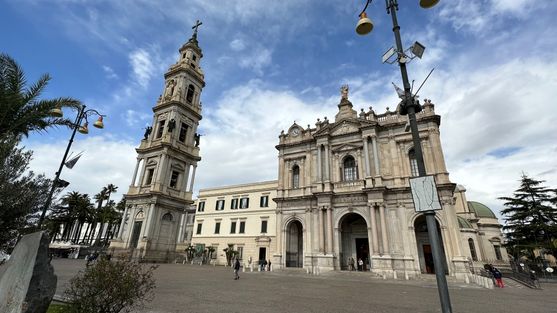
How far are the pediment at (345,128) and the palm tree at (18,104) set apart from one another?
74.4 feet

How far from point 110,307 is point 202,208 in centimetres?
3789

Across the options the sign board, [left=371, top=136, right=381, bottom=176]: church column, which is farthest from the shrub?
[left=371, top=136, right=381, bottom=176]: church column

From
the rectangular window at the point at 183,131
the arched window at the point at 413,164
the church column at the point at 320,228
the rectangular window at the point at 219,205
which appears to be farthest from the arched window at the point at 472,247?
the rectangular window at the point at 183,131

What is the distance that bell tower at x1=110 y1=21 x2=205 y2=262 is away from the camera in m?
27.2

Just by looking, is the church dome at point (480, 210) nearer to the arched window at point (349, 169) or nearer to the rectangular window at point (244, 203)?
the arched window at point (349, 169)

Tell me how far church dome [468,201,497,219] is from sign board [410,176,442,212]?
45.4 metres

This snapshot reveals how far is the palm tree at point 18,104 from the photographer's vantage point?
9.11m

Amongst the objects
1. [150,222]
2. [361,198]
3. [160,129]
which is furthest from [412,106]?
[160,129]

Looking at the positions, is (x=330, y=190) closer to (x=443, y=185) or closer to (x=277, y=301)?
(x=443, y=185)

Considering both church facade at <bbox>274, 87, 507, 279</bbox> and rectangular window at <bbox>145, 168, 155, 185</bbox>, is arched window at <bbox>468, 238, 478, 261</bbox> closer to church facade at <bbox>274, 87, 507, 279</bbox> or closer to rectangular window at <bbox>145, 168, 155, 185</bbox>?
church facade at <bbox>274, 87, 507, 279</bbox>

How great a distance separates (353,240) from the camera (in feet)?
83.4

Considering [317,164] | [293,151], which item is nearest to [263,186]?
[293,151]

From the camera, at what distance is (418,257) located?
2148 cm

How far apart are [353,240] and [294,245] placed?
5.86 meters
